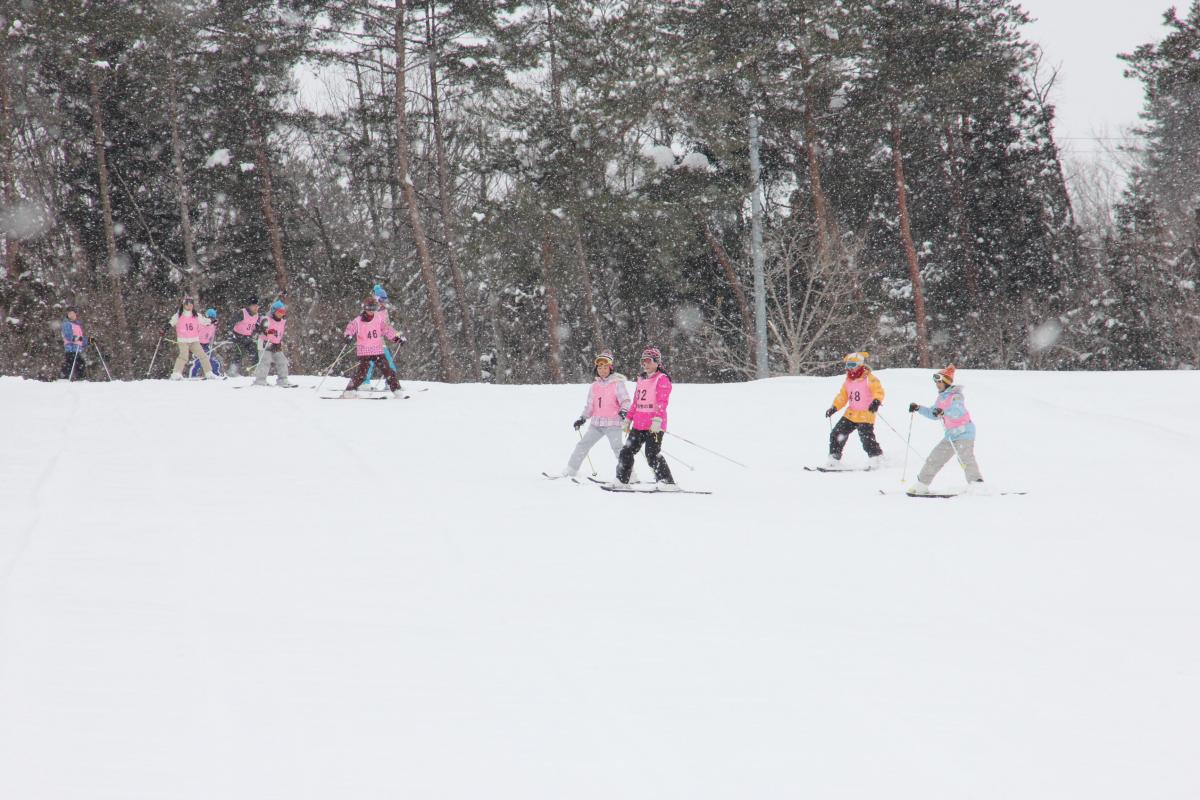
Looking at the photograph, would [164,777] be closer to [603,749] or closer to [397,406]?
[603,749]

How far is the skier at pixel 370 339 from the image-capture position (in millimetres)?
15227

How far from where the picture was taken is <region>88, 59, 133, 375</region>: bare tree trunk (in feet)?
82.5

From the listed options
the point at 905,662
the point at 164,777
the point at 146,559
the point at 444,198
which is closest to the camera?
the point at 164,777

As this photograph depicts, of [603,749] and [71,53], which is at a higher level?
[71,53]

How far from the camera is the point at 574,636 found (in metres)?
4.90

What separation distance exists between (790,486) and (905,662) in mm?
5308

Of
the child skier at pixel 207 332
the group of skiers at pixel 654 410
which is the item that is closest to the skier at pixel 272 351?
the group of skiers at pixel 654 410

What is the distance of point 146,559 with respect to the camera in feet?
19.5

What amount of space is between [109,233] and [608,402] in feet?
68.0

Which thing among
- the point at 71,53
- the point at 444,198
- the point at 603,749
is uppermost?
the point at 71,53

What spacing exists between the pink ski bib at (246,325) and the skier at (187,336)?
3.15 feet

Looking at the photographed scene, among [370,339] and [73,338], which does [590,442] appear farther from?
[73,338]

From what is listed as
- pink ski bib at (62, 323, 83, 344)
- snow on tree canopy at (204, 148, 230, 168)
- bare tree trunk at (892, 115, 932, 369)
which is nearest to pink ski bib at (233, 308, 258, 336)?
pink ski bib at (62, 323, 83, 344)

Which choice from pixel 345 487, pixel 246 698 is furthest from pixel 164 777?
pixel 345 487
